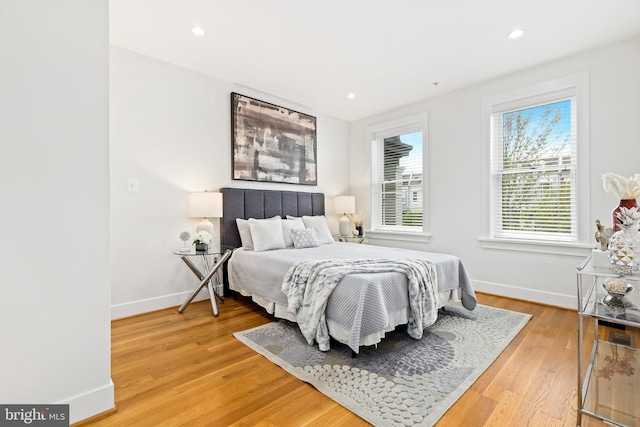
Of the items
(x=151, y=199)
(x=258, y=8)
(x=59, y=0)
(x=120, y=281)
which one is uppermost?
Result: (x=258, y=8)

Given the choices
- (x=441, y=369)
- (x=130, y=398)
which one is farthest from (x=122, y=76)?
(x=441, y=369)

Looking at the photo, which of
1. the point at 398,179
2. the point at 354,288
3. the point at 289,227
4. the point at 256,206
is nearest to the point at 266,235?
the point at 289,227

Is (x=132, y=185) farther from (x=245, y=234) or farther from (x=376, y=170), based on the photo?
(x=376, y=170)

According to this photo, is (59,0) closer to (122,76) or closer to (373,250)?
(122,76)

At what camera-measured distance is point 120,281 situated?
293 centimetres

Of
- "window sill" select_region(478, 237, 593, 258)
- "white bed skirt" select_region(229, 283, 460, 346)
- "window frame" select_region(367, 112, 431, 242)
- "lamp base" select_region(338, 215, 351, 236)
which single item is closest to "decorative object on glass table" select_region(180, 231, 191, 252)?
"white bed skirt" select_region(229, 283, 460, 346)

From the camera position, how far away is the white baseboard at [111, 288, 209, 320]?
2.91 m

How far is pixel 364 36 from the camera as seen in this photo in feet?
8.98

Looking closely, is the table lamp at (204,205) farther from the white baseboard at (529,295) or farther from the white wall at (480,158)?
the white baseboard at (529,295)

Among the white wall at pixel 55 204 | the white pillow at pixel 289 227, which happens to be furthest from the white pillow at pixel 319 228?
the white wall at pixel 55 204

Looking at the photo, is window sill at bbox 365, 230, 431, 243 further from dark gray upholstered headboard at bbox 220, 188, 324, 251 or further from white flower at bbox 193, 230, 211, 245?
white flower at bbox 193, 230, 211, 245

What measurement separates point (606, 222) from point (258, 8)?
3.78 metres

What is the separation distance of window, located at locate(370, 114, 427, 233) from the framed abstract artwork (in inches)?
44.2

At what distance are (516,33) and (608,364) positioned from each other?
8.93 ft
